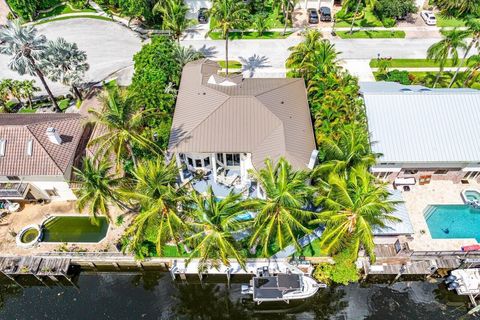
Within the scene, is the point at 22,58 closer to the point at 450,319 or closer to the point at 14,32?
the point at 14,32

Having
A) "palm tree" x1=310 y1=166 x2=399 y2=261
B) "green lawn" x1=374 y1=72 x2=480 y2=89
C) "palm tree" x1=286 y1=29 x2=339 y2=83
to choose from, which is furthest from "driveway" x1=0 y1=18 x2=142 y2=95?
"palm tree" x1=310 y1=166 x2=399 y2=261

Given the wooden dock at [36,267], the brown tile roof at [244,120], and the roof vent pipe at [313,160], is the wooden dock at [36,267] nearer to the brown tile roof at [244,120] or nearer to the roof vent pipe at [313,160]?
the brown tile roof at [244,120]

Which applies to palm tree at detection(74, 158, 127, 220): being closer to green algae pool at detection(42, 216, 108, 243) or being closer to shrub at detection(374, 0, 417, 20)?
green algae pool at detection(42, 216, 108, 243)

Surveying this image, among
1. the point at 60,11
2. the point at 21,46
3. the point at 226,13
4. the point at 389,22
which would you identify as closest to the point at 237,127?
the point at 226,13

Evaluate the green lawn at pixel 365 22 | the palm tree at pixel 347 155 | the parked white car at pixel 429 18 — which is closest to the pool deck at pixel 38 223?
the palm tree at pixel 347 155

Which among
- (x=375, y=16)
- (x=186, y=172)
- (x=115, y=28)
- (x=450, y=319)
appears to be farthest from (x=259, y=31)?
(x=450, y=319)
